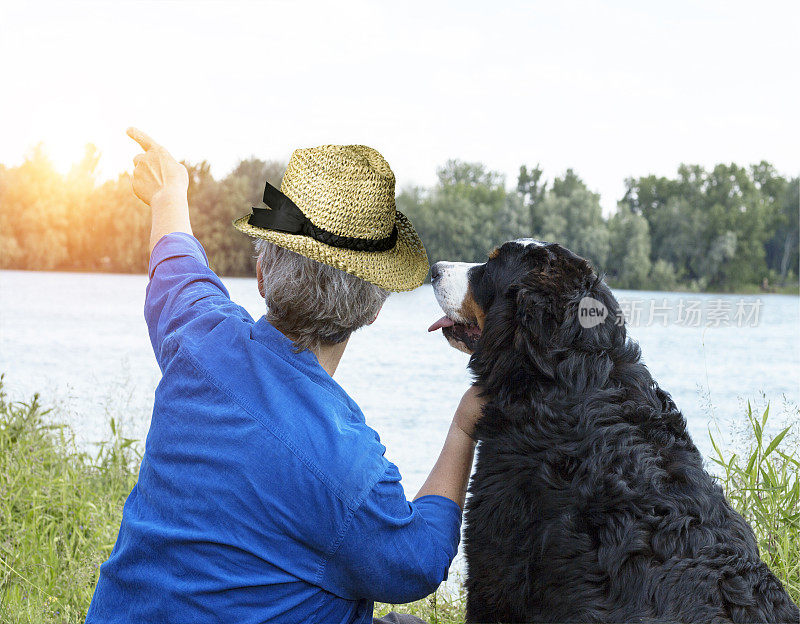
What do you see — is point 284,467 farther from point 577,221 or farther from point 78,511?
point 577,221

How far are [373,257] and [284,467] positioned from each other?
48cm

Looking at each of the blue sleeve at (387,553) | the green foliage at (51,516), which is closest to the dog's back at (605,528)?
the blue sleeve at (387,553)

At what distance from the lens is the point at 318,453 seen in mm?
1221

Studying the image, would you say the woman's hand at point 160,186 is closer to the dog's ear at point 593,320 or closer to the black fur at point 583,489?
the black fur at point 583,489

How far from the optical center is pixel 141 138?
2.13 m

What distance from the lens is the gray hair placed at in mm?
1377

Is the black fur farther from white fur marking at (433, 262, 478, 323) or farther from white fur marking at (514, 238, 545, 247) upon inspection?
white fur marking at (433, 262, 478, 323)

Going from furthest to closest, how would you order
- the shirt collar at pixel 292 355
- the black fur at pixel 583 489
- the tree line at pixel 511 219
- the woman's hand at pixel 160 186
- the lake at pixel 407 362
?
the tree line at pixel 511 219 → the lake at pixel 407 362 → the woman's hand at pixel 160 186 → the black fur at pixel 583 489 → the shirt collar at pixel 292 355

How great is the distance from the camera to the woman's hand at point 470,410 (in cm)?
181

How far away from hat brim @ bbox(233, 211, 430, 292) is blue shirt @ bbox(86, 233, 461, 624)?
0.18m

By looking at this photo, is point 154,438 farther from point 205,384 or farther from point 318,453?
point 318,453

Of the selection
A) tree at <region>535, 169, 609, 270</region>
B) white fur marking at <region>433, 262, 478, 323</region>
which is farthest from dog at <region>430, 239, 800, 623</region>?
tree at <region>535, 169, 609, 270</region>

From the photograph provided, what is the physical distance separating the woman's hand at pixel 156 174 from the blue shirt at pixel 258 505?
0.85m

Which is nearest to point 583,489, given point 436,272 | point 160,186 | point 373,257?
point 373,257
